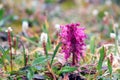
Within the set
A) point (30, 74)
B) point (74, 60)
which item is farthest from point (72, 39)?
point (30, 74)

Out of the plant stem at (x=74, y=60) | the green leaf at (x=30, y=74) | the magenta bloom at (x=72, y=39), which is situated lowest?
the green leaf at (x=30, y=74)

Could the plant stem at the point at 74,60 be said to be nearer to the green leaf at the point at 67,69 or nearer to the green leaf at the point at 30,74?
the green leaf at the point at 67,69

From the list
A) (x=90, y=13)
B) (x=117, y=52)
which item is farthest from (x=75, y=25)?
(x=90, y=13)

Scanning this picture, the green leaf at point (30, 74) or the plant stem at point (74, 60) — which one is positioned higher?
the plant stem at point (74, 60)

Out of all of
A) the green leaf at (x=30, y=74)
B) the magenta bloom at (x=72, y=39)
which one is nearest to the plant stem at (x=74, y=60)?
the magenta bloom at (x=72, y=39)

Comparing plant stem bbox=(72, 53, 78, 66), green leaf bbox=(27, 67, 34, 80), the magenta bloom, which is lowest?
green leaf bbox=(27, 67, 34, 80)

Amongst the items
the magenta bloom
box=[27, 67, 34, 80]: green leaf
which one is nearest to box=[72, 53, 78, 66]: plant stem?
the magenta bloom

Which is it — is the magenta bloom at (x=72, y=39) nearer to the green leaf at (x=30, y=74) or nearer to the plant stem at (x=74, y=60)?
the plant stem at (x=74, y=60)

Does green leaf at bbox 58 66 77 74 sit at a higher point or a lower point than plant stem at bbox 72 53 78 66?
lower

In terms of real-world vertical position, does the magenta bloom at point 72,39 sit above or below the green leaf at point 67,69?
above

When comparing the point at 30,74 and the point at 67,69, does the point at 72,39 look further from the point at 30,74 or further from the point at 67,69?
the point at 30,74

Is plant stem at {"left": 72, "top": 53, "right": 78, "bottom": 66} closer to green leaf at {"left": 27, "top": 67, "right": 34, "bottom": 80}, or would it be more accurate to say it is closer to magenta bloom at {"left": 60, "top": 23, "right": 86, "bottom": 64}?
magenta bloom at {"left": 60, "top": 23, "right": 86, "bottom": 64}
